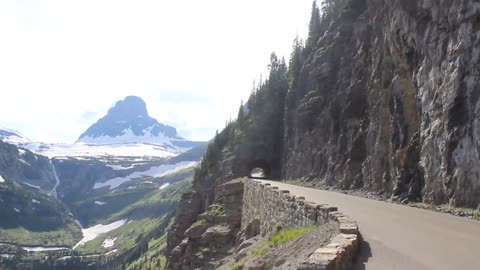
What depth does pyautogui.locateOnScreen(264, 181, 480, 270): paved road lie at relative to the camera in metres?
10.9

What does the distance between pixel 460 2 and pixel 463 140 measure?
8.05m

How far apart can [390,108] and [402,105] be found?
344 centimetres

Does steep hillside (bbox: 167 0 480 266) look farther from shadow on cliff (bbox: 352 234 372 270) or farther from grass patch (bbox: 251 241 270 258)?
shadow on cliff (bbox: 352 234 372 270)

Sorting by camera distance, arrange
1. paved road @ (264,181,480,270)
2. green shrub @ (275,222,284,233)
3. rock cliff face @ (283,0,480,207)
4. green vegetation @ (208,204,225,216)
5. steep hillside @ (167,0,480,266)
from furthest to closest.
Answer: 1. green vegetation @ (208,204,225,216)
2. steep hillside @ (167,0,480,266)
3. rock cliff face @ (283,0,480,207)
4. green shrub @ (275,222,284,233)
5. paved road @ (264,181,480,270)

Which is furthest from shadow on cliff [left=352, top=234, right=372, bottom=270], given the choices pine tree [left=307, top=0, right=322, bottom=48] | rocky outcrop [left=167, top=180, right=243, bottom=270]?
pine tree [left=307, top=0, right=322, bottom=48]

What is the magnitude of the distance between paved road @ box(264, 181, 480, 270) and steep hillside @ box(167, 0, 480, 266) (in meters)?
4.09

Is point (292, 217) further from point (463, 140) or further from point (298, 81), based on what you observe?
point (298, 81)

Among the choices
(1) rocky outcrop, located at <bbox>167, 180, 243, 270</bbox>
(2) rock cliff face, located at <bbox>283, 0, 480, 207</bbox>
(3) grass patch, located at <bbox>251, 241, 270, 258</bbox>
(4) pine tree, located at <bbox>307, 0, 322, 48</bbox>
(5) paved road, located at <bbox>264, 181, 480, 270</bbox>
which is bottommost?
(1) rocky outcrop, located at <bbox>167, 180, 243, 270</bbox>

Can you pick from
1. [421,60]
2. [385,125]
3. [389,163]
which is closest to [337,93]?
[385,125]

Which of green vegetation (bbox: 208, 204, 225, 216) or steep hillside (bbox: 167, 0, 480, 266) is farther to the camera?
green vegetation (bbox: 208, 204, 225, 216)

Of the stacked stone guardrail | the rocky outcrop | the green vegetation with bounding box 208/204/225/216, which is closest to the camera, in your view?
the stacked stone guardrail

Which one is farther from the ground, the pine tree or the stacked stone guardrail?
the pine tree

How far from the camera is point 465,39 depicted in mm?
23812

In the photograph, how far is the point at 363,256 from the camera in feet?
38.8
